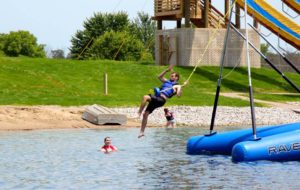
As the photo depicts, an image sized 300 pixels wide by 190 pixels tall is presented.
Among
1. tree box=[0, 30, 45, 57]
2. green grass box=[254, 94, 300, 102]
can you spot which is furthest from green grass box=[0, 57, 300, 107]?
tree box=[0, 30, 45, 57]

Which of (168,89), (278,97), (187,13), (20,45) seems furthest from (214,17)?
(20,45)

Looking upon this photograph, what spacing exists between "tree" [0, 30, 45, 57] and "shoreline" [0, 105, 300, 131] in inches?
2915

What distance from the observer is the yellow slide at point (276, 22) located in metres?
60.0

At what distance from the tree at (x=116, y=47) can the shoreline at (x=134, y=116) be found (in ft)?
153

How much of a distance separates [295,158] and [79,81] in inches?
1224

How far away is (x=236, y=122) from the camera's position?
47.0m

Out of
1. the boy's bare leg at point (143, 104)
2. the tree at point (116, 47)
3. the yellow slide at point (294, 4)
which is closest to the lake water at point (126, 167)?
the boy's bare leg at point (143, 104)

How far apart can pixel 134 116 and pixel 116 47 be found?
180 ft

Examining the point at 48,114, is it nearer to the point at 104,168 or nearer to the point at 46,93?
the point at 46,93

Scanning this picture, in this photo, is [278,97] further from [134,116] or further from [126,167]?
[126,167]

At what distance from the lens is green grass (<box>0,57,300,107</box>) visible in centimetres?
4991

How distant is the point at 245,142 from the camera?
2766 cm

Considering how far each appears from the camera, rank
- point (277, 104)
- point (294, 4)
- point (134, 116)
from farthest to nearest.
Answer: point (294, 4)
point (277, 104)
point (134, 116)

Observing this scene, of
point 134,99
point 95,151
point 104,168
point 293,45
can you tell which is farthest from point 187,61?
point 104,168
